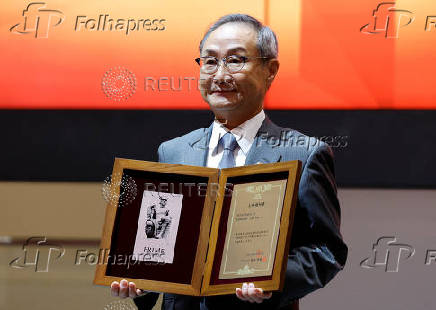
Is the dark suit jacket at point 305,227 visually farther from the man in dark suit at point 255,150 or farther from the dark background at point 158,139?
the dark background at point 158,139

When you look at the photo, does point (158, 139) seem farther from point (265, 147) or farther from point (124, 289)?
point (124, 289)

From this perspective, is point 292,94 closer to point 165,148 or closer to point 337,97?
point 337,97

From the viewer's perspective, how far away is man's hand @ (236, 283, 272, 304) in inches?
66.7

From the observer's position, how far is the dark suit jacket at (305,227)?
71.9 inches

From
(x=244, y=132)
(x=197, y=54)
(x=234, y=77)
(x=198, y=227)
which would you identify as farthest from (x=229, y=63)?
(x=197, y=54)

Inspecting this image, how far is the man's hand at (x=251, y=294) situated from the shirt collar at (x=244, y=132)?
440mm

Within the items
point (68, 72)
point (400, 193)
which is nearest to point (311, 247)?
point (400, 193)

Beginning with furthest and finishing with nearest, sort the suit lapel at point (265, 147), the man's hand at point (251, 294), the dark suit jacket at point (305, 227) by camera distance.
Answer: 1. the suit lapel at point (265, 147)
2. the dark suit jacket at point (305, 227)
3. the man's hand at point (251, 294)

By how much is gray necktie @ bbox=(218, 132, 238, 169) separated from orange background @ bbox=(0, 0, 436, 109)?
49.8 inches

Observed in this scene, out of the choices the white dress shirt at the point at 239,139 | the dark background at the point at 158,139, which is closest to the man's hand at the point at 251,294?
the white dress shirt at the point at 239,139

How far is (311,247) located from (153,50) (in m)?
1.75

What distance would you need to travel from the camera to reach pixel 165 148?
85.6 inches

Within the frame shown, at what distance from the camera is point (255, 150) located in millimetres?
1955

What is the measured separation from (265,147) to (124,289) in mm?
572
